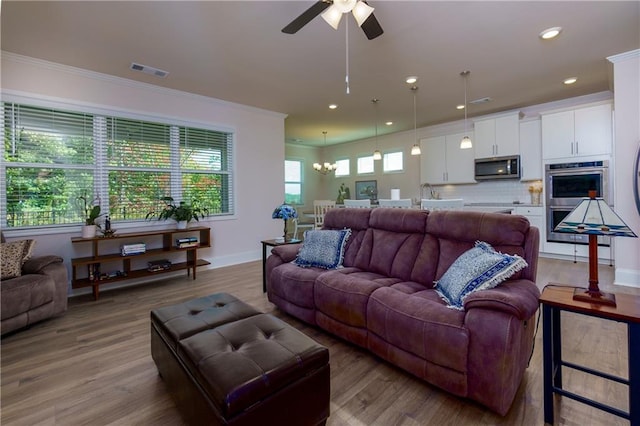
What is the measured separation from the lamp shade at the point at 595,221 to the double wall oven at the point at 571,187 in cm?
356

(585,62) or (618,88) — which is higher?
(585,62)

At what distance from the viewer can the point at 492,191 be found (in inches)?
238

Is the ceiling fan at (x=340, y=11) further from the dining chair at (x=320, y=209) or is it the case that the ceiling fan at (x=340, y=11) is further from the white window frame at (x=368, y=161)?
the white window frame at (x=368, y=161)

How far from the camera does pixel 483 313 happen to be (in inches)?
61.3

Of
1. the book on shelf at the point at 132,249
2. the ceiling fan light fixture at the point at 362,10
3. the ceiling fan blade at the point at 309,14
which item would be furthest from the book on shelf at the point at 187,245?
the ceiling fan light fixture at the point at 362,10

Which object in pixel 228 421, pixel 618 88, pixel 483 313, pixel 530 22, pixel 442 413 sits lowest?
pixel 442 413

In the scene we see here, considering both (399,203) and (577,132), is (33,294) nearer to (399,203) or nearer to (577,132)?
(399,203)

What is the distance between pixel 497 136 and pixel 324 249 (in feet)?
15.4

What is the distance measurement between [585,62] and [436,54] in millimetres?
1994

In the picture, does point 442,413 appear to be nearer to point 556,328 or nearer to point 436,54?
point 556,328

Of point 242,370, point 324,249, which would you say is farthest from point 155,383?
point 324,249

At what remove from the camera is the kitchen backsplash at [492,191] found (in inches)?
223

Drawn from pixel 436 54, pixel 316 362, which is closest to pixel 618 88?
pixel 436 54

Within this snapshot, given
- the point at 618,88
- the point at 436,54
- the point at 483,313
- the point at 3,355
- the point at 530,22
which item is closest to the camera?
the point at 483,313
